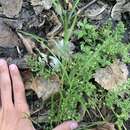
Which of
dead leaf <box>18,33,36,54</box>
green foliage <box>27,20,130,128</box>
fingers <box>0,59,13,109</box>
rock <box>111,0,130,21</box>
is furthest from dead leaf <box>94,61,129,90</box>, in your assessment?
fingers <box>0,59,13,109</box>

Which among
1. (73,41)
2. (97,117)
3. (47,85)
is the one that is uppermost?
(73,41)

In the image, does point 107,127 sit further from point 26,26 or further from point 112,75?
point 26,26

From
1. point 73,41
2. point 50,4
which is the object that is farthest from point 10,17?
point 73,41

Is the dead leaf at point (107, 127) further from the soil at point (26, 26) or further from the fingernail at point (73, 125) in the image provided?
the soil at point (26, 26)

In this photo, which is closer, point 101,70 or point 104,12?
point 101,70

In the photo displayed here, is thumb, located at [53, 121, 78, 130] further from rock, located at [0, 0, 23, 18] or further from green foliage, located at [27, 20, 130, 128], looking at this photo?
rock, located at [0, 0, 23, 18]

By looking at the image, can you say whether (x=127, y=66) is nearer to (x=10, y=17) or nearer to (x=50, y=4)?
(x=50, y=4)
